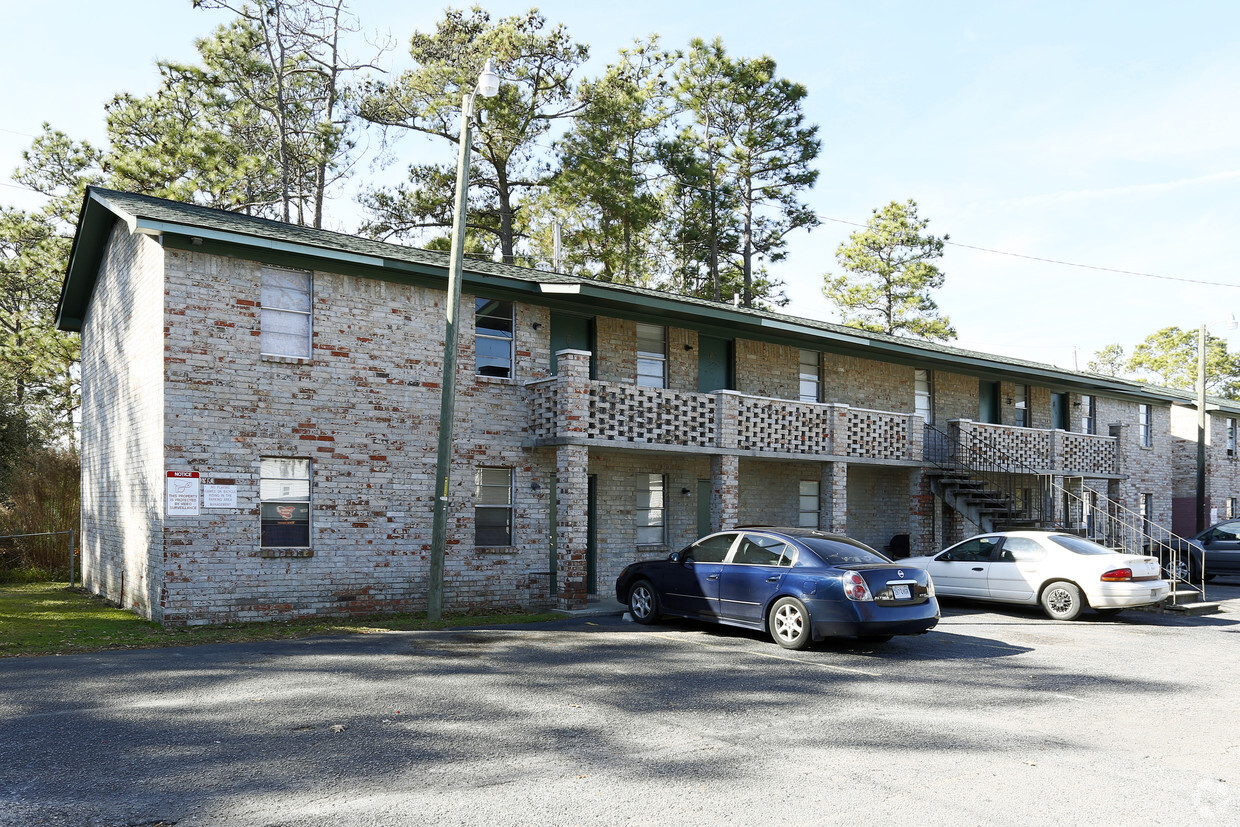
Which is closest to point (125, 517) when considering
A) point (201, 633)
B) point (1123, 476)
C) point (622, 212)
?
point (201, 633)

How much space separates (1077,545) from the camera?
601 inches

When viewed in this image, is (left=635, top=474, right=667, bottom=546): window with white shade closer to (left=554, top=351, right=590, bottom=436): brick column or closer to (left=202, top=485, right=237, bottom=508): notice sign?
(left=554, top=351, right=590, bottom=436): brick column

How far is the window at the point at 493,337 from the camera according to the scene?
16906 millimetres

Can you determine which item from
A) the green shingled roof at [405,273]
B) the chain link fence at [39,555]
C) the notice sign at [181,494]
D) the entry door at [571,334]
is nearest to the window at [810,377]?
the green shingled roof at [405,273]

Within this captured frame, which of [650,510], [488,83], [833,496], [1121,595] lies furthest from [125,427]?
[1121,595]

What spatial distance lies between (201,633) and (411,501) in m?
3.94

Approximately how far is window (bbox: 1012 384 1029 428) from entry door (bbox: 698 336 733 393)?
11531 mm

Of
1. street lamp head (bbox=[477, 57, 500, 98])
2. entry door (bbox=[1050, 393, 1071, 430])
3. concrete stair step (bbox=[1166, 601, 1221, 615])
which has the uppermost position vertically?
street lamp head (bbox=[477, 57, 500, 98])

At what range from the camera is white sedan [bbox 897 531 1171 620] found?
1463 centimetres

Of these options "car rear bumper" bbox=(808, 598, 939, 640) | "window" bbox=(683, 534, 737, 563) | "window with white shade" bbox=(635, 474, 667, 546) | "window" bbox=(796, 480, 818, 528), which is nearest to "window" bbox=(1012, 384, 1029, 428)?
"window" bbox=(796, 480, 818, 528)

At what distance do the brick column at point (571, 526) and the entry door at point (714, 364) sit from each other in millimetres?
4712

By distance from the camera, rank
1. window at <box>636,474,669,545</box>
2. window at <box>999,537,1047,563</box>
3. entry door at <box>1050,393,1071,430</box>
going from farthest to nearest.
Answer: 1. entry door at <box>1050,393,1071,430</box>
2. window at <box>636,474,669,545</box>
3. window at <box>999,537,1047,563</box>

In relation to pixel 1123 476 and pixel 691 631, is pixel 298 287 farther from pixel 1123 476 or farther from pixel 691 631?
pixel 1123 476

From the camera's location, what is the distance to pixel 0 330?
104 feet
